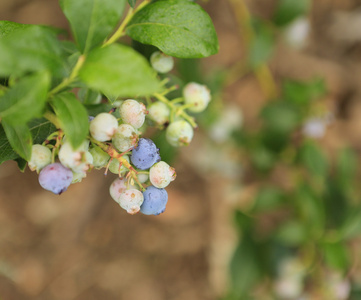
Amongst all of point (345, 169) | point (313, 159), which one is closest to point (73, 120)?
point (313, 159)

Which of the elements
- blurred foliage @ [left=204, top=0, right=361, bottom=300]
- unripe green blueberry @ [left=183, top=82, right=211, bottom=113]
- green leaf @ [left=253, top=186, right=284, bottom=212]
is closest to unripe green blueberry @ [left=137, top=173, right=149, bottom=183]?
unripe green blueberry @ [left=183, top=82, right=211, bottom=113]

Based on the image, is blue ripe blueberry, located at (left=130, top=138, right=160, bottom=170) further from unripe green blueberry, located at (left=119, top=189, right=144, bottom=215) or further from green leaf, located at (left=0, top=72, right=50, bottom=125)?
green leaf, located at (left=0, top=72, right=50, bottom=125)

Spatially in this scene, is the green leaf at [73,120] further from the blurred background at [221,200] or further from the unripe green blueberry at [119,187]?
the blurred background at [221,200]

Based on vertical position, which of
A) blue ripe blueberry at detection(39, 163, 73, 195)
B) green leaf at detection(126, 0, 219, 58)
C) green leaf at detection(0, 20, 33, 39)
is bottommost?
blue ripe blueberry at detection(39, 163, 73, 195)

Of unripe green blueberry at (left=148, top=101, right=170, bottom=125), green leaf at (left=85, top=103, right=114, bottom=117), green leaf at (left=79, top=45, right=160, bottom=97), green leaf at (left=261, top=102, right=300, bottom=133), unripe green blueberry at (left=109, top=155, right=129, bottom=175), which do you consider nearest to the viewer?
green leaf at (left=79, top=45, right=160, bottom=97)

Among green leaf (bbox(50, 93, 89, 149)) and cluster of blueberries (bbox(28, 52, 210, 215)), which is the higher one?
green leaf (bbox(50, 93, 89, 149))

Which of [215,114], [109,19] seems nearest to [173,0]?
[109,19]

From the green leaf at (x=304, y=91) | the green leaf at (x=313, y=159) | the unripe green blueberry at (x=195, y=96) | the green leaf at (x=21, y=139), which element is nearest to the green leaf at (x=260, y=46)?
the green leaf at (x=304, y=91)
